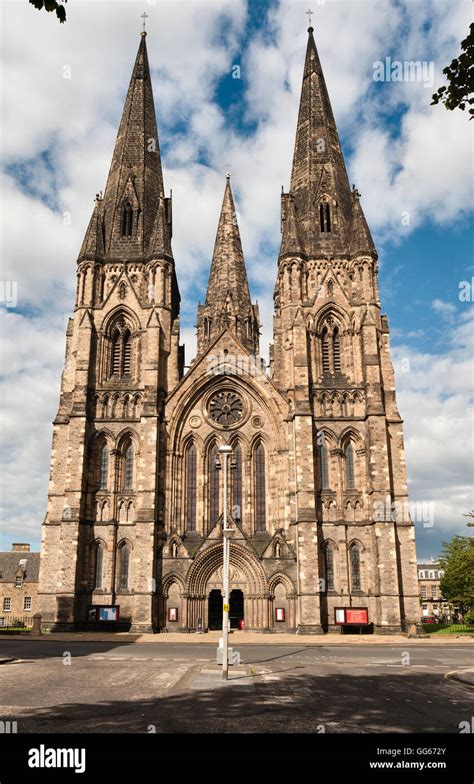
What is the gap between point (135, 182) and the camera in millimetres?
47969

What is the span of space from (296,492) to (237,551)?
492 cm

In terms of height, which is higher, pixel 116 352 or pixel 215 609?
pixel 116 352

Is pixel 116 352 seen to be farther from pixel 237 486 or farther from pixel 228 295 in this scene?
pixel 237 486

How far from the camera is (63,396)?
41344 mm

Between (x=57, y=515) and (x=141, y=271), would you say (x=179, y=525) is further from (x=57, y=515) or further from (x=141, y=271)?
(x=141, y=271)

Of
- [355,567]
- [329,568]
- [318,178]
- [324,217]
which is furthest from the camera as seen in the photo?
[318,178]

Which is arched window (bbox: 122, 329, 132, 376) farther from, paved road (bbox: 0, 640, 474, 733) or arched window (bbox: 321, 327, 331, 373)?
paved road (bbox: 0, 640, 474, 733)

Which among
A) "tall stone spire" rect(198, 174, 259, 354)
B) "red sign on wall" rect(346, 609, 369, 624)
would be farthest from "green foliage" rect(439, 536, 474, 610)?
"tall stone spire" rect(198, 174, 259, 354)

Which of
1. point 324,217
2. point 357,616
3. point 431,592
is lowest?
point 431,592

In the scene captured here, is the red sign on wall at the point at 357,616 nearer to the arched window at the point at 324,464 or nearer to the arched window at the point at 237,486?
the arched window at the point at 324,464

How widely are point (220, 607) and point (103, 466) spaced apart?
36.5 ft

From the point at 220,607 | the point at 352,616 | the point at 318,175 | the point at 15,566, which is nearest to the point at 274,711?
the point at 352,616

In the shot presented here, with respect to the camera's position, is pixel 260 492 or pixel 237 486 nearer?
pixel 260 492
